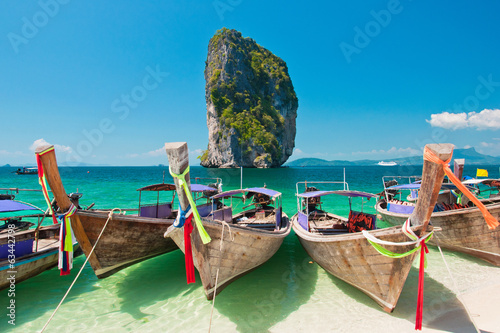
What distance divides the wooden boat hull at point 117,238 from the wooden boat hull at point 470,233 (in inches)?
333

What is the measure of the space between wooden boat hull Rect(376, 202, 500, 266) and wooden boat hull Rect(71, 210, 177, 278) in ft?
27.8

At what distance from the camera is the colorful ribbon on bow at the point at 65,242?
5.70 meters

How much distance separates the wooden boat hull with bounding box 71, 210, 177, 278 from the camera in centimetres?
641

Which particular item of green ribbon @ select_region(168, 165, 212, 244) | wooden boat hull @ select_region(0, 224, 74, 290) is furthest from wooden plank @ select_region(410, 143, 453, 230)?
wooden boat hull @ select_region(0, 224, 74, 290)

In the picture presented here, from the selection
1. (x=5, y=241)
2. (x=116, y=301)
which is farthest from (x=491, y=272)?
(x=5, y=241)

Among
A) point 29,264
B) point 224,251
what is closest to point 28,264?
point 29,264

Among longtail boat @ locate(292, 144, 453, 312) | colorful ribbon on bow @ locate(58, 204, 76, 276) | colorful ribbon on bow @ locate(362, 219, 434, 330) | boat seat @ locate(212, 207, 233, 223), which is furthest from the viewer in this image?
boat seat @ locate(212, 207, 233, 223)

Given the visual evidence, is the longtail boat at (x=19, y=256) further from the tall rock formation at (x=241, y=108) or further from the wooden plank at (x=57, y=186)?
the tall rock formation at (x=241, y=108)

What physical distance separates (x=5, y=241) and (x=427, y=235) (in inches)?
379

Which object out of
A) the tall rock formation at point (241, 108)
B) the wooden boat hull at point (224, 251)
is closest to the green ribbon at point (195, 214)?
the wooden boat hull at point (224, 251)

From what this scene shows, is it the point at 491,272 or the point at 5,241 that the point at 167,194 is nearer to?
the point at 5,241

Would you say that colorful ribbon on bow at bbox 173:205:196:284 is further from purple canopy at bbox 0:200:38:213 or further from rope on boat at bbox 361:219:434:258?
purple canopy at bbox 0:200:38:213

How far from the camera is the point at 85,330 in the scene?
208 inches

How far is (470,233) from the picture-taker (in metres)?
7.91
